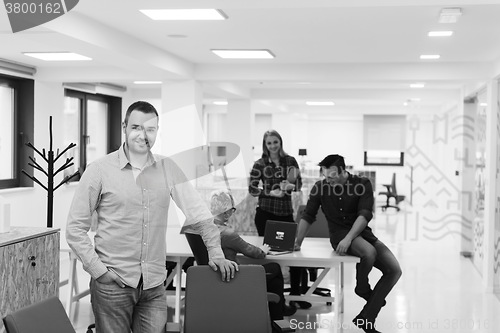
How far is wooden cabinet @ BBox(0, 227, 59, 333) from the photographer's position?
4230 millimetres

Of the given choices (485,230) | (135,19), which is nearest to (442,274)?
(485,230)

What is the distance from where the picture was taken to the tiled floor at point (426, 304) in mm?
6059

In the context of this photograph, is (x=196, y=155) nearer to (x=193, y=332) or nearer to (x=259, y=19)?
(x=259, y=19)

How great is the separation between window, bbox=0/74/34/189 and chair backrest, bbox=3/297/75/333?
6.36 m

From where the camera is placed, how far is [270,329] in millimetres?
3414

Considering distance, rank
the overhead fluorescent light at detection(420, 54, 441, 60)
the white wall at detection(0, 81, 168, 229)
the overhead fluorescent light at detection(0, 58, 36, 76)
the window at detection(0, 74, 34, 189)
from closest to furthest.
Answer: the overhead fluorescent light at detection(420, 54, 441, 60), the overhead fluorescent light at detection(0, 58, 36, 76), the white wall at detection(0, 81, 168, 229), the window at detection(0, 74, 34, 189)

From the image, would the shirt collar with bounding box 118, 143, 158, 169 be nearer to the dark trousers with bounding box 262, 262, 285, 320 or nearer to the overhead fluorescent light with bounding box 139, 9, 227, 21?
the dark trousers with bounding box 262, 262, 285, 320

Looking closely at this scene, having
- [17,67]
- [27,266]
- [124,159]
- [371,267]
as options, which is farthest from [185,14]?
[17,67]

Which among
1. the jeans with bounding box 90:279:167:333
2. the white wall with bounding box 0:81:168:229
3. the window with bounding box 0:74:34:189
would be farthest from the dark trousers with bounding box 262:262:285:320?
the window with bounding box 0:74:34:189

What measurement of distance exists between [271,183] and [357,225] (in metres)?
1.41

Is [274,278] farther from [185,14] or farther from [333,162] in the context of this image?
[185,14]

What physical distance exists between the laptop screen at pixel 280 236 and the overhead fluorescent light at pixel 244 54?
8.93 ft

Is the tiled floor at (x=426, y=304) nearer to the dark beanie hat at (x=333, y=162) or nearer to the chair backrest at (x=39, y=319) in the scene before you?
the dark beanie hat at (x=333, y=162)

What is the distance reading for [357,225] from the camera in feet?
17.2
